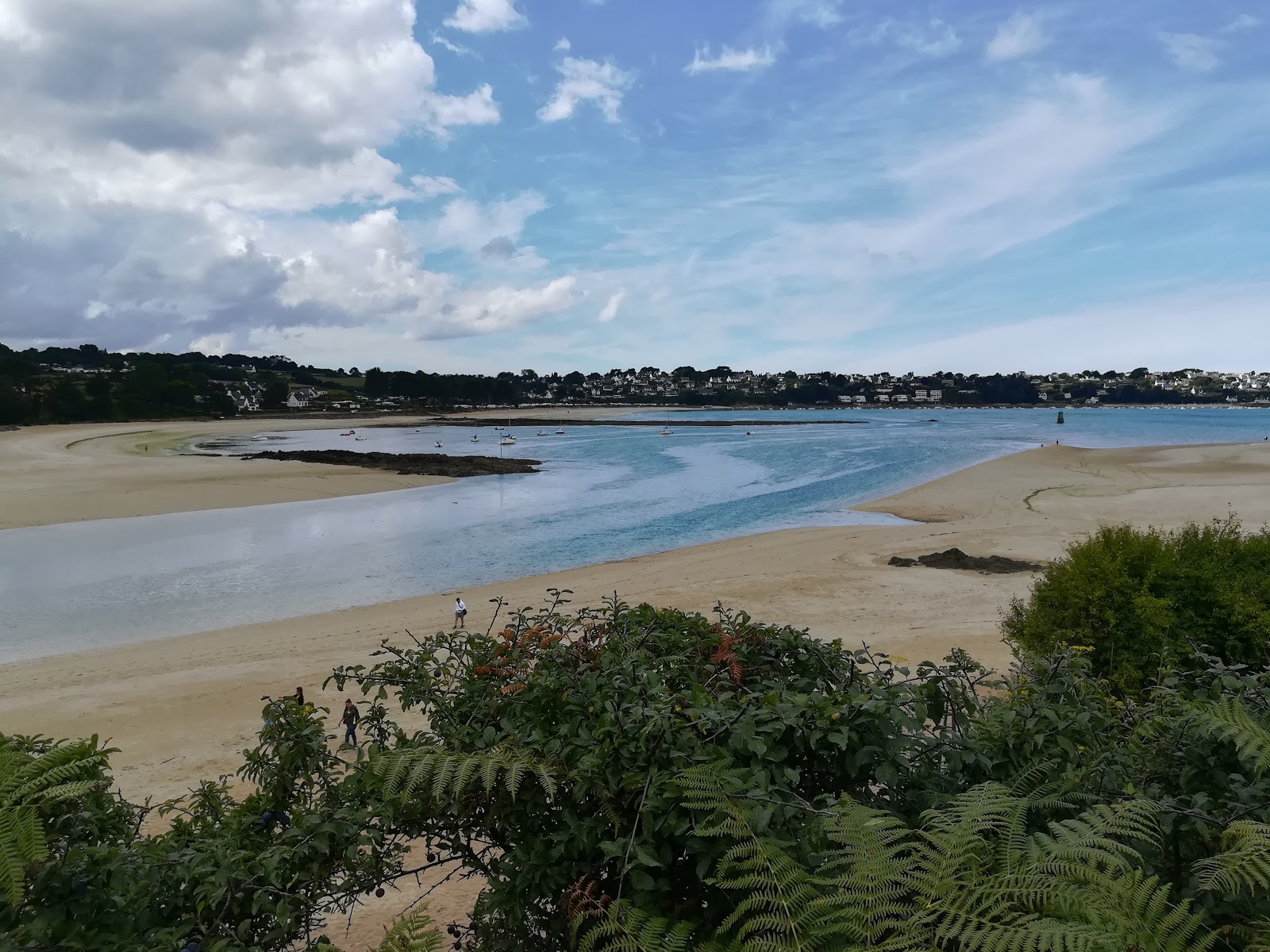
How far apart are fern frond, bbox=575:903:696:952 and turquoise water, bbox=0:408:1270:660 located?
63.5ft

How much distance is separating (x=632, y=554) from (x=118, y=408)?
11181 cm

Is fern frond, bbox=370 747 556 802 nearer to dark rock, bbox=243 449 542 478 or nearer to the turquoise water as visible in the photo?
the turquoise water

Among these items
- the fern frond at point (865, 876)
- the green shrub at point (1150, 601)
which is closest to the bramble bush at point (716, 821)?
the fern frond at point (865, 876)

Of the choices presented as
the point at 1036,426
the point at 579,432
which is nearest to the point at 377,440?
the point at 579,432

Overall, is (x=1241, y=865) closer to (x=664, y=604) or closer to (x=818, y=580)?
(x=664, y=604)

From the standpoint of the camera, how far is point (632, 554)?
26703mm

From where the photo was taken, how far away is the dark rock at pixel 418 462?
54.8 meters

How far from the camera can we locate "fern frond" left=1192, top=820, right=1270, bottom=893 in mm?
1863

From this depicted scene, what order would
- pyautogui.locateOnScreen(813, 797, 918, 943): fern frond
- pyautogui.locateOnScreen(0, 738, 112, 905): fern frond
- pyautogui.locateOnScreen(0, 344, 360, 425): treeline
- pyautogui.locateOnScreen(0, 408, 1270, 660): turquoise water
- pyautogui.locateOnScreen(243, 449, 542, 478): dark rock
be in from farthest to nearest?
pyautogui.locateOnScreen(0, 344, 360, 425): treeline → pyautogui.locateOnScreen(243, 449, 542, 478): dark rock → pyautogui.locateOnScreen(0, 408, 1270, 660): turquoise water → pyautogui.locateOnScreen(0, 738, 112, 905): fern frond → pyautogui.locateOnScreen(813, 797, 918, 943): fern frond

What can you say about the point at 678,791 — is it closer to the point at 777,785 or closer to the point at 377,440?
the point at 777,785

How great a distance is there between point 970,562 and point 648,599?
10.1 metres

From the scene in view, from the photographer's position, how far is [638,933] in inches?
76.3

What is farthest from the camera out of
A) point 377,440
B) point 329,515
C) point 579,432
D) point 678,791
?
point 579,432

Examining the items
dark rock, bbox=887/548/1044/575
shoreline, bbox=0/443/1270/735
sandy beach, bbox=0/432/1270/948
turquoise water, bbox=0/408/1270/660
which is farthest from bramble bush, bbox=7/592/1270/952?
dark rock, bbox=887/548/1044/575
